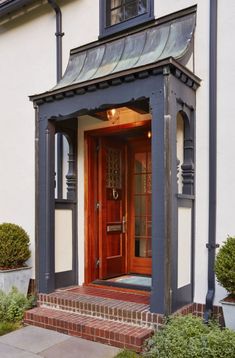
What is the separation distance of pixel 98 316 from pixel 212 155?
239 cm

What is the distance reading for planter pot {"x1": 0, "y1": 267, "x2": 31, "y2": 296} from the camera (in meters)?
5.36

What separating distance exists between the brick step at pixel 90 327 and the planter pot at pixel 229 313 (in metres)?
0.81

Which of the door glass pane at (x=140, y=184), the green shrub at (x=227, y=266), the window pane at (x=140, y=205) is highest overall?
the door glass pane at (x=140, y=184)

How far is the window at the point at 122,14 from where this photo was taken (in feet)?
16.9

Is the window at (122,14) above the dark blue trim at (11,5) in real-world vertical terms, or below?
below

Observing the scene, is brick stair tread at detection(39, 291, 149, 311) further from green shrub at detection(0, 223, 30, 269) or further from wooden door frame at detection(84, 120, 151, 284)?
green shrub at detection(0, 223, 30, 269)

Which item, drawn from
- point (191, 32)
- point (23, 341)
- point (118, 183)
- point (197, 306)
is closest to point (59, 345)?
point (23, 341)

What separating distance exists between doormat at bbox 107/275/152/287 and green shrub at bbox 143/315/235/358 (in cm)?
165

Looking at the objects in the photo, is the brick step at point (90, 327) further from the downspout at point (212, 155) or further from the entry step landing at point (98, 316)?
the downspout at point (212, 155)

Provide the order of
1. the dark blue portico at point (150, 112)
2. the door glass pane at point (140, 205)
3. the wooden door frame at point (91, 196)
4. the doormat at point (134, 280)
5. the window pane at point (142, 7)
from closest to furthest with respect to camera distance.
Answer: the dark blue portico at point (150, 112), the window pane at point (142, 7), the doormat at point (134, 280), the wooden door frame at point (91, 196), the door glass pane at point (140, 205)

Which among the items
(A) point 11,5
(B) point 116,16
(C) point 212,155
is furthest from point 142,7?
(A) point 11,5

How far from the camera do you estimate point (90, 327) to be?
4188mm

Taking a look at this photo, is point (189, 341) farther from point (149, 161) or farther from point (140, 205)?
point (149, 161)

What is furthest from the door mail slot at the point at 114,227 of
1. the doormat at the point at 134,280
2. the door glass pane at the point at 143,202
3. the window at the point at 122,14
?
the window at the point at 122,14
